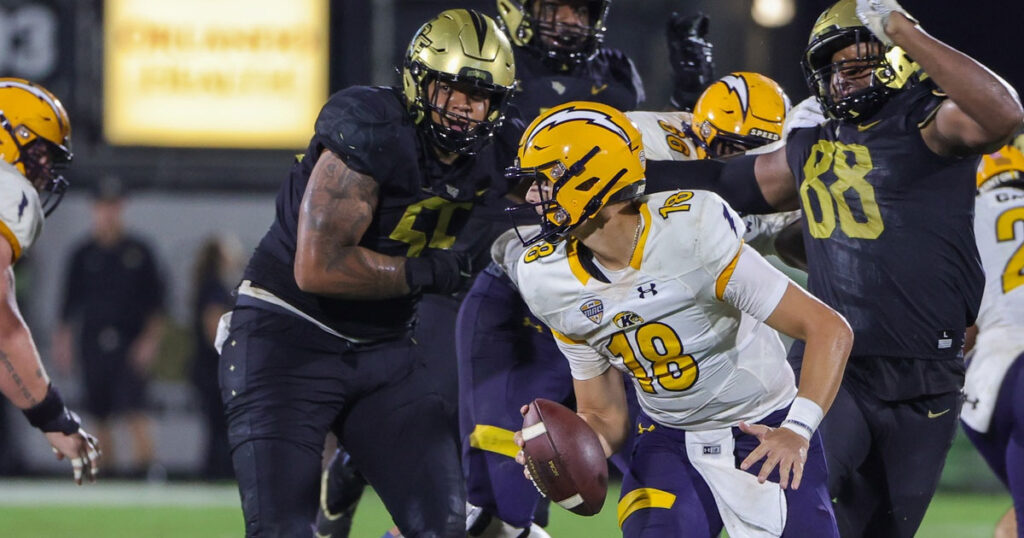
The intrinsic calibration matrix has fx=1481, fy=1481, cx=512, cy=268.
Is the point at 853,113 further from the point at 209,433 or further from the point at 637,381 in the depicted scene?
the point at 209,433

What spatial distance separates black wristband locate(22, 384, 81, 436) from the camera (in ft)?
14.3

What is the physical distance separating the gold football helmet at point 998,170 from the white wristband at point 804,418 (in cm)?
192

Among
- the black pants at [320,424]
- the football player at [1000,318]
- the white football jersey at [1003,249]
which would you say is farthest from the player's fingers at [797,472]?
the white football jersey at [1003,249]

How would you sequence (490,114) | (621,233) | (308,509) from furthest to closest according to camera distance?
(490,114) < (308,509) < (621,233)

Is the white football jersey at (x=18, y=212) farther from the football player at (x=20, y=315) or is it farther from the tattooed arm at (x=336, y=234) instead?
the tattooed arm at (x=336, y=234)

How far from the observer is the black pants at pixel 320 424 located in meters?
3.93

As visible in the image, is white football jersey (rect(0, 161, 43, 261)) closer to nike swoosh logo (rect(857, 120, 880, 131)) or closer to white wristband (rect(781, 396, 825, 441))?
white wristband (rect(781, 396, 825, 441))

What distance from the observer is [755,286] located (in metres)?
3.45

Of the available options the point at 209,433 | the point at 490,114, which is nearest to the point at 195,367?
the point at 209,433

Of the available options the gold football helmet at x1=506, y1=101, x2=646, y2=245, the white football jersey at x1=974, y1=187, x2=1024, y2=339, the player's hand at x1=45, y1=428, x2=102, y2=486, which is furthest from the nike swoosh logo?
the player's hand at x1=45, y1=428, x2=102, y2=486

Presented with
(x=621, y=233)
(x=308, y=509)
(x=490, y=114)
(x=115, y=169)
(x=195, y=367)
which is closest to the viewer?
(x=621, y=233)

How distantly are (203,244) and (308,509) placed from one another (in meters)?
6.31

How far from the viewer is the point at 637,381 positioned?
147 inches

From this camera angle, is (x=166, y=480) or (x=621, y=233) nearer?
(x=621, y=233)
